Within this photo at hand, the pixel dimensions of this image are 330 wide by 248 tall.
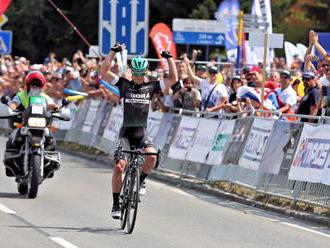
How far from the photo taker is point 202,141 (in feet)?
64.1

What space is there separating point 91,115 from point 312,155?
11463 mm

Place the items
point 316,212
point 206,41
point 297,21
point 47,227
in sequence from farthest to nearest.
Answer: point 297,21 < point 206,41 < point 316,212 < point 47,227

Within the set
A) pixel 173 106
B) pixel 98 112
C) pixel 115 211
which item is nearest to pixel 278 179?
pixel 115 211

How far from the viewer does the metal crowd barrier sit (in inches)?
629

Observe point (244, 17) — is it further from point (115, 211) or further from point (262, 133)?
point (115, 211)

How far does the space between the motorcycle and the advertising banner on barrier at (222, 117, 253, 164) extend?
10.9ft

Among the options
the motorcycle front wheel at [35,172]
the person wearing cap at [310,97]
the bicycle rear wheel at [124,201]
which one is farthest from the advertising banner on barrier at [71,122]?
the bicycle rear wheel at [124,201]

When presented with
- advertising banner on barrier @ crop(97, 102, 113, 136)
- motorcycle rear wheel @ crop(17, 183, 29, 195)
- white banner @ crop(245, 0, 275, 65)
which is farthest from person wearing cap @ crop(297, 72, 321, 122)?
white banner @ crop(245, 0, 275, 65)

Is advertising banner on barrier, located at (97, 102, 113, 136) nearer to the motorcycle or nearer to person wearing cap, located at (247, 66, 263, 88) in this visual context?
person wearing cap, located at (247, 66, 263, 88)

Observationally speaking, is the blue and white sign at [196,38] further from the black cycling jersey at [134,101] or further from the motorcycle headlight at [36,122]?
the black cycling jersey at [134,101]

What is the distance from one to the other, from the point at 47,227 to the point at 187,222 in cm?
200

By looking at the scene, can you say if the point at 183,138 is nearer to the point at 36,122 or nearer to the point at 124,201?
the point at 36,122

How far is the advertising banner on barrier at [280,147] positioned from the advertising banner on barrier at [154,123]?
4.90 meters

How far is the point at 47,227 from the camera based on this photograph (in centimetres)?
1282
